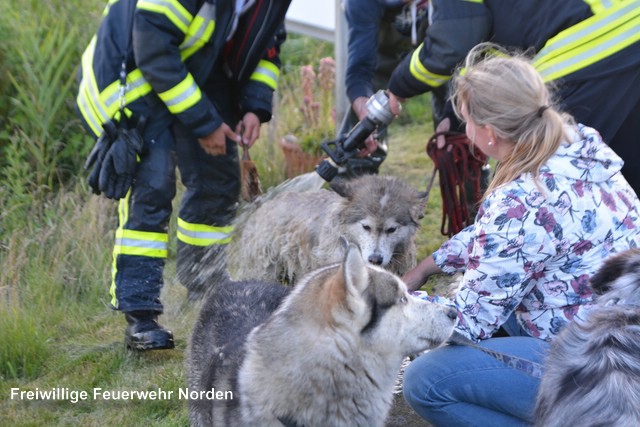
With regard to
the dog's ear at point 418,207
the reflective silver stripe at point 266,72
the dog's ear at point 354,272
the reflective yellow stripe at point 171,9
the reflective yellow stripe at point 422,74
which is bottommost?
the dog's ear at point 418,207

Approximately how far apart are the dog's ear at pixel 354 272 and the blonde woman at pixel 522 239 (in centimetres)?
53

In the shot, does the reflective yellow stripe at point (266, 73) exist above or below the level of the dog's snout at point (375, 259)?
above

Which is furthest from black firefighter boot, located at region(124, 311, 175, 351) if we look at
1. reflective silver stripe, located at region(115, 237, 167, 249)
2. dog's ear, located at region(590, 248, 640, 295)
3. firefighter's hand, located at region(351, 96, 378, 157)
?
dog's ear, located at region(590, 248, 640, 295)

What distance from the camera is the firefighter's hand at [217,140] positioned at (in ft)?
15.9

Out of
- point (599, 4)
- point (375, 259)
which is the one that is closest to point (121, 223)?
point (375, 259)

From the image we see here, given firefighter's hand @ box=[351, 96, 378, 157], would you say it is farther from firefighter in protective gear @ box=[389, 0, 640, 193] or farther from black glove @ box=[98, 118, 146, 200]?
black glove @ box=[98, 118, 146, 200]

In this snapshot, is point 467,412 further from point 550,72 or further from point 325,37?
point 325,37

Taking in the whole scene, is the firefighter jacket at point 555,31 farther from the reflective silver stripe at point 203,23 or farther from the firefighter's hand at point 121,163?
the firefighter's hand at point 121,163

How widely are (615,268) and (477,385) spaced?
Result: 803 mm

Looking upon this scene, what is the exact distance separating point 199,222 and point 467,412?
272cm

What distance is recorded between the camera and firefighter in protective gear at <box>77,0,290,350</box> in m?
4.54

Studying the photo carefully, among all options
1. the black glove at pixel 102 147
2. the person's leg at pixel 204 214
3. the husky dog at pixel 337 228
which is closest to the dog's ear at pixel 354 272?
the husky dog at pixel 337 228

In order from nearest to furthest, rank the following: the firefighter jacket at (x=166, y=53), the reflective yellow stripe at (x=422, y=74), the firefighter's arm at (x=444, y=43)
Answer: the firefighter's arm at (x=444, y=43)
the firefighter jacket at (x=166, y=53)
the reflective yellow stripe at (x=422, y=74)

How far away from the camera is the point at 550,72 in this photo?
405cm
